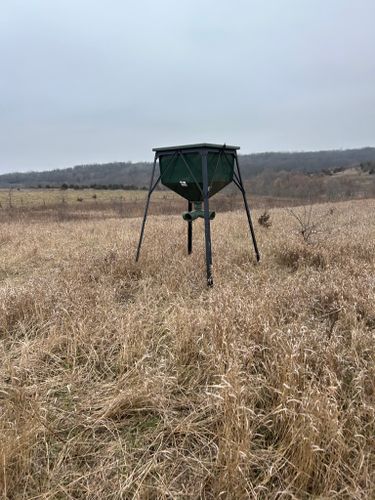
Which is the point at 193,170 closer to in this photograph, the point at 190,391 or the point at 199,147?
the point at 199,147

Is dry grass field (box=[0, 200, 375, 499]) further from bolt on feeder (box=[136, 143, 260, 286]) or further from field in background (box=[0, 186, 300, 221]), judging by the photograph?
field in background (box=[0, 186, 300, 221])

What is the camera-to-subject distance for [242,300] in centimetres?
353

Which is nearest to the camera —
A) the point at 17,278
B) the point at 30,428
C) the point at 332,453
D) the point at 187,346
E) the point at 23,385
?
the point at 332,453

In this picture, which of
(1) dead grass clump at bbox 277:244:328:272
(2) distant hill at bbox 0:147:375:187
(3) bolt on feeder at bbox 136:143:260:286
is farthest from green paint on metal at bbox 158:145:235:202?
(2) distant hill at bbox 0:147:375:187

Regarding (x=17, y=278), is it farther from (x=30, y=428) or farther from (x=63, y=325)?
(x=30, y=428)

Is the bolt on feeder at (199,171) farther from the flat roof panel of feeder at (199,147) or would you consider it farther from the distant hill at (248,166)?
the distant hill at (248,166)

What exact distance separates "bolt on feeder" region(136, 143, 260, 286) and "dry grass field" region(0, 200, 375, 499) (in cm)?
124

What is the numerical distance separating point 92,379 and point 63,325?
2.53 ft

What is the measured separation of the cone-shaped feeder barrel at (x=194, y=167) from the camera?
5.03 meters

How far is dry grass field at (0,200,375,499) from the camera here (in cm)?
187

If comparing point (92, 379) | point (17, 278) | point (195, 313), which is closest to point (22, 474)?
point (92, 379)

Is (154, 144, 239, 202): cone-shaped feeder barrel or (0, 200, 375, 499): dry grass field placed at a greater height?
(154, 144, 239, 202): cone-shaped feeder barrel

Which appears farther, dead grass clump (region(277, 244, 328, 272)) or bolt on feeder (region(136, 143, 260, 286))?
dead grass clump (region(277, 244, 328, 272))

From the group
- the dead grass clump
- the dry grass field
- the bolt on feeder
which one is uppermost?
the bolt on feeder
